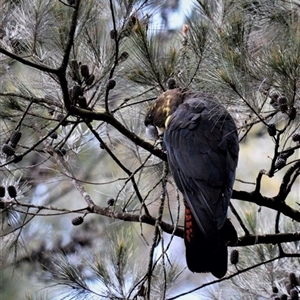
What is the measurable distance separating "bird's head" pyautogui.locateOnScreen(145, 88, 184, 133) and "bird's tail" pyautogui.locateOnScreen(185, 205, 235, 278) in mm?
378

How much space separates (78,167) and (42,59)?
64cm

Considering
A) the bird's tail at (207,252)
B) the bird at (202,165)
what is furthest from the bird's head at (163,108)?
the bird's tail at (207,252)

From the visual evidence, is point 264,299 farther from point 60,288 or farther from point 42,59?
point 42,59

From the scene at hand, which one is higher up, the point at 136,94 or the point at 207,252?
the point at 136,94

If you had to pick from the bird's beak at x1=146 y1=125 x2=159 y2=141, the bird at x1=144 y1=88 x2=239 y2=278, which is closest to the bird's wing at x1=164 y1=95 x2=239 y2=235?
the bird at x1=144 y1=88 x2=239 y2=278

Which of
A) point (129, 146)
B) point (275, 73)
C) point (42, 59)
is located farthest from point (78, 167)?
point (275, 73)

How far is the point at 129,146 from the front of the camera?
2.09 metres

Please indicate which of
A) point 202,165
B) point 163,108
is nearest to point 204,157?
point 202,165

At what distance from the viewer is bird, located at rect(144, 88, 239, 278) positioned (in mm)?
1632

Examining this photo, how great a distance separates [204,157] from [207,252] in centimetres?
26

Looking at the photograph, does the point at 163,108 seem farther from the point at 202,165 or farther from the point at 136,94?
the point at 202,165

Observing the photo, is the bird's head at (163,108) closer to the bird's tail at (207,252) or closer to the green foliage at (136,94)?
the green foliage at (136,94)

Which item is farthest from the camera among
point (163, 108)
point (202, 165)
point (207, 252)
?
point (163, 108)

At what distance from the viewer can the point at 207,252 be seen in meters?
1.62
